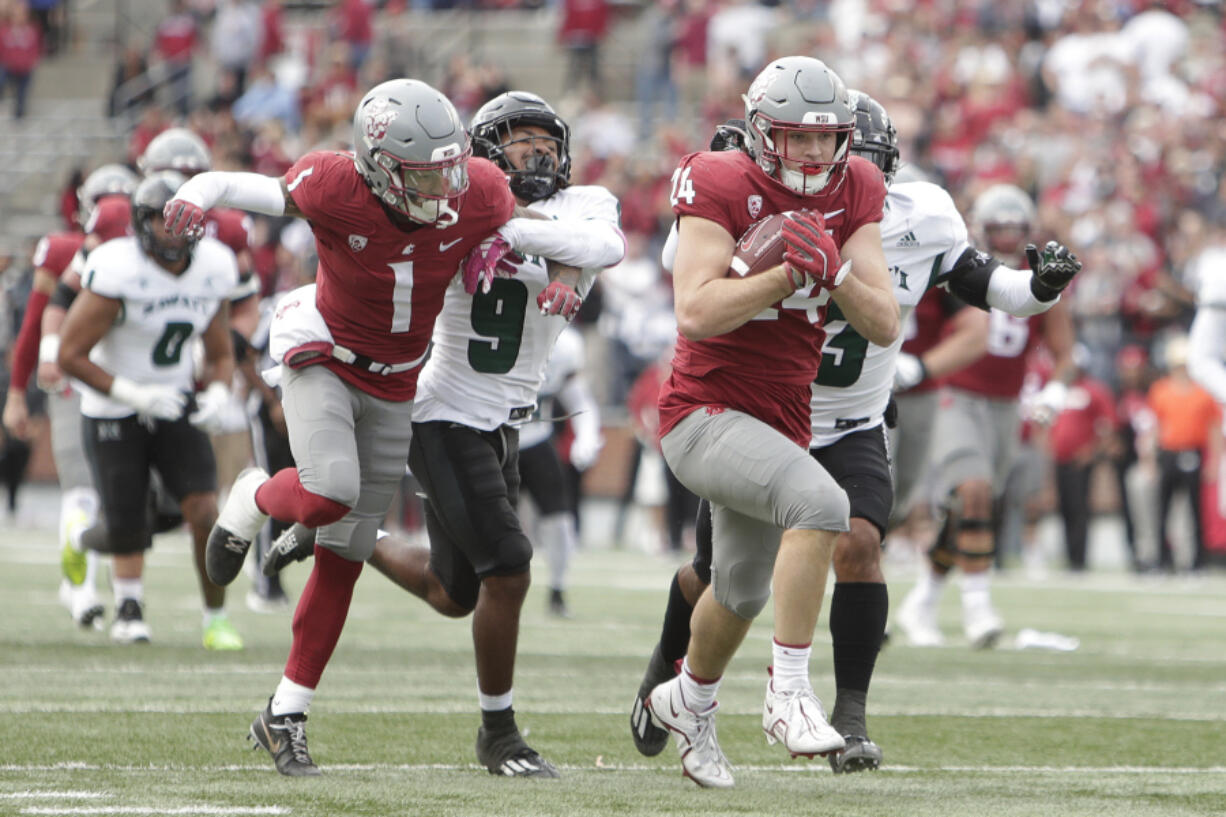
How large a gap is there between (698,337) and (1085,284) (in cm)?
1190

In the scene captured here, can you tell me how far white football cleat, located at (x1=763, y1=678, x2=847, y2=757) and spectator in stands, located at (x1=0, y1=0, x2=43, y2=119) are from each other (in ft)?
61.4

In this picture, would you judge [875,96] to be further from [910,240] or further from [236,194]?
[236,194]

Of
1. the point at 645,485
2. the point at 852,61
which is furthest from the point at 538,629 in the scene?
the point at 852,61

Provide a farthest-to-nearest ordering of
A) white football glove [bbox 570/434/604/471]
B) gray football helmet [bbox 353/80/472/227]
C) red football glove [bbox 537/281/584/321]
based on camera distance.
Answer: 1. white football glove [bbox 570/434/604/471]
2. red football glove [bbox 537/281/584/321]
3. gray football helmet [bbox 353/80/472/227]

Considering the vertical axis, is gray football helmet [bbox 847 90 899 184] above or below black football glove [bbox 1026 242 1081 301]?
above

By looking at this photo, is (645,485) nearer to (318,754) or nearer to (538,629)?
(538,629)

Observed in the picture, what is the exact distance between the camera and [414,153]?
4902 millimetres

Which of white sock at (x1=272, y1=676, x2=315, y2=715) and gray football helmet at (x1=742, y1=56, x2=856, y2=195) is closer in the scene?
gray football helmet at (x1=742, y1=56, x2=856, y2=195)

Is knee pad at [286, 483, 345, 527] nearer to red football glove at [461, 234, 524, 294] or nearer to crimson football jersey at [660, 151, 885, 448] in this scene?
red football glove at [461, 234, 524, 294]

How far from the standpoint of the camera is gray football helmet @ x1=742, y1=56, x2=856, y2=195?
190 inches

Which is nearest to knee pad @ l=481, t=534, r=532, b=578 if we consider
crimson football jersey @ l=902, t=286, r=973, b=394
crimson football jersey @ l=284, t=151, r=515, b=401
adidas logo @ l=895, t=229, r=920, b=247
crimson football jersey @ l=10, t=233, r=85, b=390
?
crimson football jersey @ l=284, t=151, r=515, b=401

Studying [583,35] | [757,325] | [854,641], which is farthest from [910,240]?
[583,35]

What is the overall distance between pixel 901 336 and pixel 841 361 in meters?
0.23

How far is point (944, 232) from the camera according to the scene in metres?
5.91
